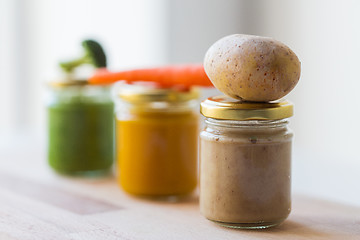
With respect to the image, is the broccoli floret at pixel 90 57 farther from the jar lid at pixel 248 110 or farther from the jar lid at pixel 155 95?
the jar lid at pixel 248 110

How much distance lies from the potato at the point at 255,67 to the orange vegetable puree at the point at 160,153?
0.26 meters

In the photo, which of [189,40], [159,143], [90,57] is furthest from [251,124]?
[189,40]

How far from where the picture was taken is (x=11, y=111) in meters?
2.68

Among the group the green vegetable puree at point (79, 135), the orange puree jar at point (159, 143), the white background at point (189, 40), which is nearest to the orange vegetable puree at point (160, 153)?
the orange puree jar at point (159, 143)

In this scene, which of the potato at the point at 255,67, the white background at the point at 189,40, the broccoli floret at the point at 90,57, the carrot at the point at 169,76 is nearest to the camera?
the potato at the point at 255,67

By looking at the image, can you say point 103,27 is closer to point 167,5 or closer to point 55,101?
point 167,5

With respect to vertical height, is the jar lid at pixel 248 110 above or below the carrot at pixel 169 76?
below

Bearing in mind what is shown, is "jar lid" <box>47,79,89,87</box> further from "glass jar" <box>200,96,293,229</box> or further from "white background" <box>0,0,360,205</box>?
"white background" <box>0,0,360,205</box>

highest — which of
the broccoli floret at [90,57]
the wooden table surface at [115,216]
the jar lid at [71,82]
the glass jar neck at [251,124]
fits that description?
the broccoli floret at [90,57]

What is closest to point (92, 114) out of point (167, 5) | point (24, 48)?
point (167, 5)

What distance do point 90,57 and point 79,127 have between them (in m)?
0.16

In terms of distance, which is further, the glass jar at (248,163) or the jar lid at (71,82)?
the jar lid at (71,82)

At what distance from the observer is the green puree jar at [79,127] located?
131cm

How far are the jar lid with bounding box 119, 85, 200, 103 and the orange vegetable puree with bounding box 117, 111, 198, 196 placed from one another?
3cm
